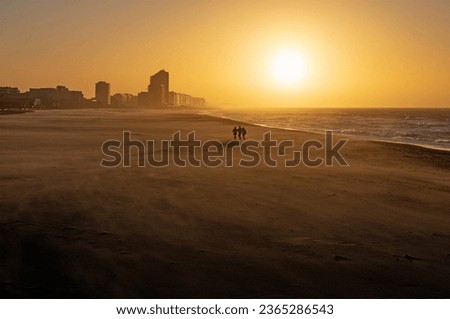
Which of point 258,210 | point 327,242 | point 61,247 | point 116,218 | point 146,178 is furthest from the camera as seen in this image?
point 146,178

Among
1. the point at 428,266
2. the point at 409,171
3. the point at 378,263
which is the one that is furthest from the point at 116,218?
the point at 409,171

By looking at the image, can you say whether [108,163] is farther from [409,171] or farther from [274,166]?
[409,171]

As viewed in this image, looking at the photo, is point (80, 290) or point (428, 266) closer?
point (80, 290)

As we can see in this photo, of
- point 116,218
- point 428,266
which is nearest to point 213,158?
point 116,218

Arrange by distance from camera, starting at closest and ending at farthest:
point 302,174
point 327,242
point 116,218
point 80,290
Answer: point 80,290 → point 327,242 → point 116,218 → point 302,174

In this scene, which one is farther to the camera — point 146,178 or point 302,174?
point 302,174

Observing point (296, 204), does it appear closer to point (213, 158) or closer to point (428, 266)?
point (428, 266)
